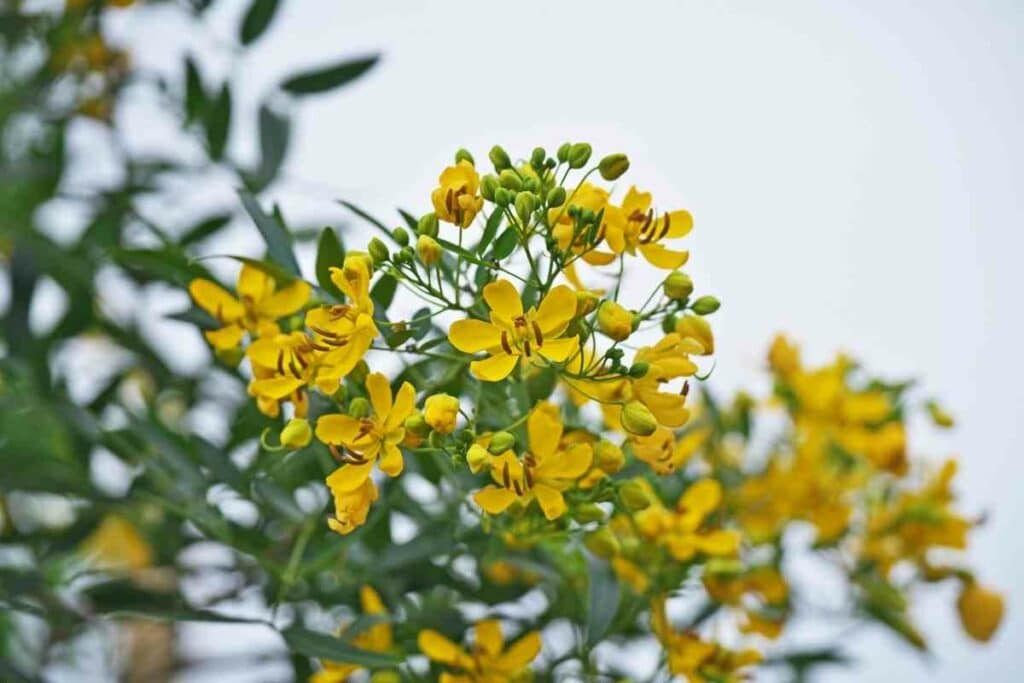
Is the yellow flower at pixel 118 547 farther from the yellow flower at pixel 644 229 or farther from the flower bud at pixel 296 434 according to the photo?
the yellow flower at pixel 644 229

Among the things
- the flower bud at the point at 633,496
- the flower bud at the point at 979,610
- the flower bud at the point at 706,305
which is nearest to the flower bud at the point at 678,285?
the flower bud at the point at 706,305

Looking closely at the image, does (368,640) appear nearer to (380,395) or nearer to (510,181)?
(380,395)

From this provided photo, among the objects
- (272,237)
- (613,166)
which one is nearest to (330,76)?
(272,237)

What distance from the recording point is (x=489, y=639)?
2.56 feet

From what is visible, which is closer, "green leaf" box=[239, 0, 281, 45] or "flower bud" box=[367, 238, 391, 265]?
"flower bud" box=[367, 238, 391, 265]

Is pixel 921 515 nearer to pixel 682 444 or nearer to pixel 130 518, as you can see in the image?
pixel 682 444

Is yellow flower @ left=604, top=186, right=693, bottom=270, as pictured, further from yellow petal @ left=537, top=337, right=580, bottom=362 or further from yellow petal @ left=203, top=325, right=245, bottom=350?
yellow petal @ left=203, top=325, right=245, bottom=350

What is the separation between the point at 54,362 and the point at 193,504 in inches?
13.9

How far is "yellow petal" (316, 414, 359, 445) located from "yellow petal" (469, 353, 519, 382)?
82 mm

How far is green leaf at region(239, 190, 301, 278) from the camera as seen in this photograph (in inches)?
29.8

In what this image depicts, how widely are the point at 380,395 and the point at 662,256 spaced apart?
201mm

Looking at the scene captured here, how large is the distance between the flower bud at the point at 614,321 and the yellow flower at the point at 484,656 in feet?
0.78

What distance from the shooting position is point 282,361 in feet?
2.24

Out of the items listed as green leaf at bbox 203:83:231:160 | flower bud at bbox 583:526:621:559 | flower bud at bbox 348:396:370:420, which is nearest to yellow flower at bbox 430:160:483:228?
flower bud at bbox 348:396:370:420
